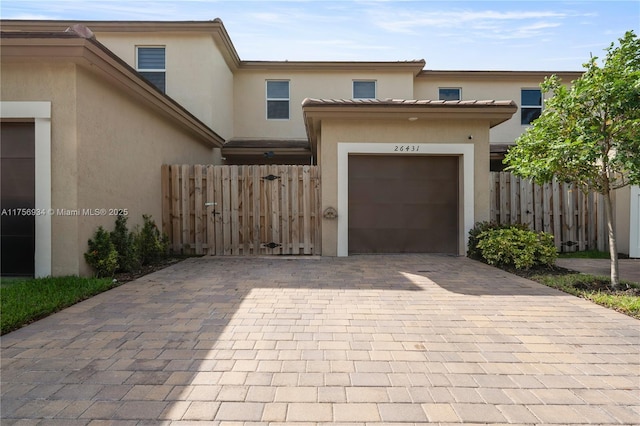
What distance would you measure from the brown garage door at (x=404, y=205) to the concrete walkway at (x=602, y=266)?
2.42 m

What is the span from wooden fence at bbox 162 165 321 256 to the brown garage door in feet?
3.60

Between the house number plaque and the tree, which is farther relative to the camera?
the house number plaque

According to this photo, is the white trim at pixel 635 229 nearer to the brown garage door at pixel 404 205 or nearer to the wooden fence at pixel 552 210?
the wooden fence at pixel 552 210

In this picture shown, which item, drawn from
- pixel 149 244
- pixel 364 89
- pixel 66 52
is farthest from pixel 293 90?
pixel 66 52

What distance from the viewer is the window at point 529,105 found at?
47.3ft

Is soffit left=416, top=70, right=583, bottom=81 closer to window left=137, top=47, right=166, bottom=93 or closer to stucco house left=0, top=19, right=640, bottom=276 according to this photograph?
stucco house left=0, top=19, right=640, bottom=276

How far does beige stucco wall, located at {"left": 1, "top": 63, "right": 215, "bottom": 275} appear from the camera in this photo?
560 cm

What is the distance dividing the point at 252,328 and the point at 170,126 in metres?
6.99

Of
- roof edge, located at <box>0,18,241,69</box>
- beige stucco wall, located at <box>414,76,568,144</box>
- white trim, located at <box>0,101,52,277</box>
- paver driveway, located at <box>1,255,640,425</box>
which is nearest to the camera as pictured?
paver driveway, located at <box>1,255,640,425</box>

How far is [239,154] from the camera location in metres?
13.0

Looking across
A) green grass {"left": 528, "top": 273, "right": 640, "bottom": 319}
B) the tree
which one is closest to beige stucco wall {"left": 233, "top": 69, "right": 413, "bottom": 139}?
the tree

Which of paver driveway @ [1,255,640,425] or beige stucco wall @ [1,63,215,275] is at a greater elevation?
beige stucco wall @ [1,63,215,275]

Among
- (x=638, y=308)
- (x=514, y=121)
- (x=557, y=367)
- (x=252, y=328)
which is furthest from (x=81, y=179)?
(x=514, y=121)

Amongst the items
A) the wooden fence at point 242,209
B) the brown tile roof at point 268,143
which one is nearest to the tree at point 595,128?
the wooden fence at point 242,209
